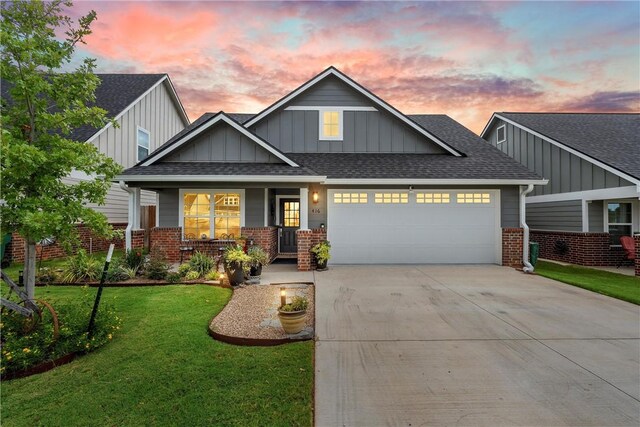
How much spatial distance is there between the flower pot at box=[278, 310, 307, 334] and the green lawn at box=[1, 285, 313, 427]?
349 millimetres

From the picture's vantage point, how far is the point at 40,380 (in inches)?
133

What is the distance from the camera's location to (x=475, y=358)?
3.85 m

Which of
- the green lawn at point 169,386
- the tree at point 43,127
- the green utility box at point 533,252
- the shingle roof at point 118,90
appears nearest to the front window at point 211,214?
the shingle roof at point 118,90

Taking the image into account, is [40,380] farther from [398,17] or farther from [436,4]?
[436,4]

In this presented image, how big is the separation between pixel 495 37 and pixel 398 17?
395 cm

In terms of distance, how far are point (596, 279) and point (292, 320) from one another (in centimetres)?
949

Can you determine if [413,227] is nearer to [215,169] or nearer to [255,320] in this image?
[215,169]

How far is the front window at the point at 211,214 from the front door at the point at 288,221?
225 cm

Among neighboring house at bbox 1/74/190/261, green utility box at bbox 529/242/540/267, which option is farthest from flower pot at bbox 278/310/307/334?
neighboring house at bbox 1/74/190/261

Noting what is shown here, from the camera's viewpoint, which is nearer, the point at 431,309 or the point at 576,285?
the point at 431,309

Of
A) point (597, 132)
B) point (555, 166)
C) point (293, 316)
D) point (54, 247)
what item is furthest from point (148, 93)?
point (597, 132)

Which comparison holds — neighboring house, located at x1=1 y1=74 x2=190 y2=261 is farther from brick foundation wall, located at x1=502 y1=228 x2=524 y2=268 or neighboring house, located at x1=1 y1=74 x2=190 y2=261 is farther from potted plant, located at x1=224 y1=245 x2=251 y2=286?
brick foundation wall, located at x1=502 y1=228 x2=524 y2=268

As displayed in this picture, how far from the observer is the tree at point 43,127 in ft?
12.4

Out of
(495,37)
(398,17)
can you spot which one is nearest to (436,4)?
(398,17)
